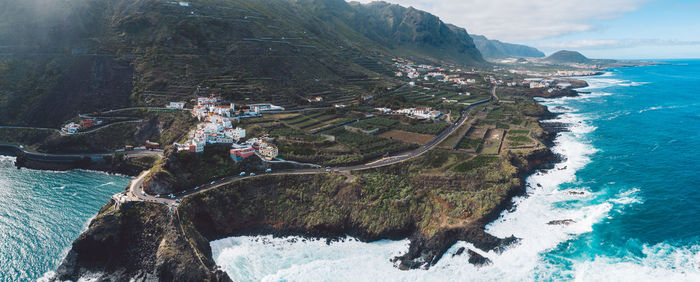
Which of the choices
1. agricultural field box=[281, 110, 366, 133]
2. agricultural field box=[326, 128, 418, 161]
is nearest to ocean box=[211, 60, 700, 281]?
agricultural field box=[326, 128, 418, 161]

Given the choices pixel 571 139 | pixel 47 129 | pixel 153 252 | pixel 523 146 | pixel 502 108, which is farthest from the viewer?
pixel 502 108

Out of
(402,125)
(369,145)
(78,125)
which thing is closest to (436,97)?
(402,125)

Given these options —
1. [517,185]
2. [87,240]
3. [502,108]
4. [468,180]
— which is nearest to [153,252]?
[87,240]

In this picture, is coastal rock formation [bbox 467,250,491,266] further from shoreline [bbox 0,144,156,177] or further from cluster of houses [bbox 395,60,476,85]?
cluster of houses [bbox 395,60,476,85]

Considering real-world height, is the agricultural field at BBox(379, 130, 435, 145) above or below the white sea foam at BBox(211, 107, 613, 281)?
above

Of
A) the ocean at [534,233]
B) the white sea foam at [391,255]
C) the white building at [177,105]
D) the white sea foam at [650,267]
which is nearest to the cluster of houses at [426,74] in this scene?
the ocean at [534,233]

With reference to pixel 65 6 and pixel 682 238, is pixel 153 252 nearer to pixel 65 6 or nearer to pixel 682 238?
pixel 682 238

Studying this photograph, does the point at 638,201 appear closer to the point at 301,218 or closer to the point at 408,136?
the point at 408,136
